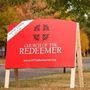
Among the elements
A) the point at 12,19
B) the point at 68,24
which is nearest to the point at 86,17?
the point at 68,24

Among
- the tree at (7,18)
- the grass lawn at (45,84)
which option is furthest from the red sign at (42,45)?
the tree at (7,18)

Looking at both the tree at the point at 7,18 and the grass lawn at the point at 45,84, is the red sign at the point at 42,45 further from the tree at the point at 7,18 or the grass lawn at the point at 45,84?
the tree at the point at 7,18

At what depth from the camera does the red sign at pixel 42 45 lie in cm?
1335

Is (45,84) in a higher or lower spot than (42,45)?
lower

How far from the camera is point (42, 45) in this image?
13391mm

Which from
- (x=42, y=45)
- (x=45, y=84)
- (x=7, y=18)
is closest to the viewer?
(x=42, y=45)

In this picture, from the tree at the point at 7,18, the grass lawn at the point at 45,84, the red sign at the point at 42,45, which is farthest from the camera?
the tree at the point at 7,18

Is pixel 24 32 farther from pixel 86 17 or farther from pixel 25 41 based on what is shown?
pixel 86 17

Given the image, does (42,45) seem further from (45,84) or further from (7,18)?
(7,18)

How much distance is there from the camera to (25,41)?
1355 cm

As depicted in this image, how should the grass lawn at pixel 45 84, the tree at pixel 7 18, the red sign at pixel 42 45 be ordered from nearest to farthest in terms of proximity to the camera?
the red sign at pixel 42 45 → the grass lawn at pixel 45 84 → the tree at pixel 7 18

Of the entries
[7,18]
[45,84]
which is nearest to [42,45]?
[45,84]

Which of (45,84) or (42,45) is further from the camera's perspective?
(45,84)

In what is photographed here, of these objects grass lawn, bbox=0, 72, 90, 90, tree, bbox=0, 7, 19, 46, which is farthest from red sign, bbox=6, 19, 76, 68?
tree, bbox=0, 7, 19, 46
